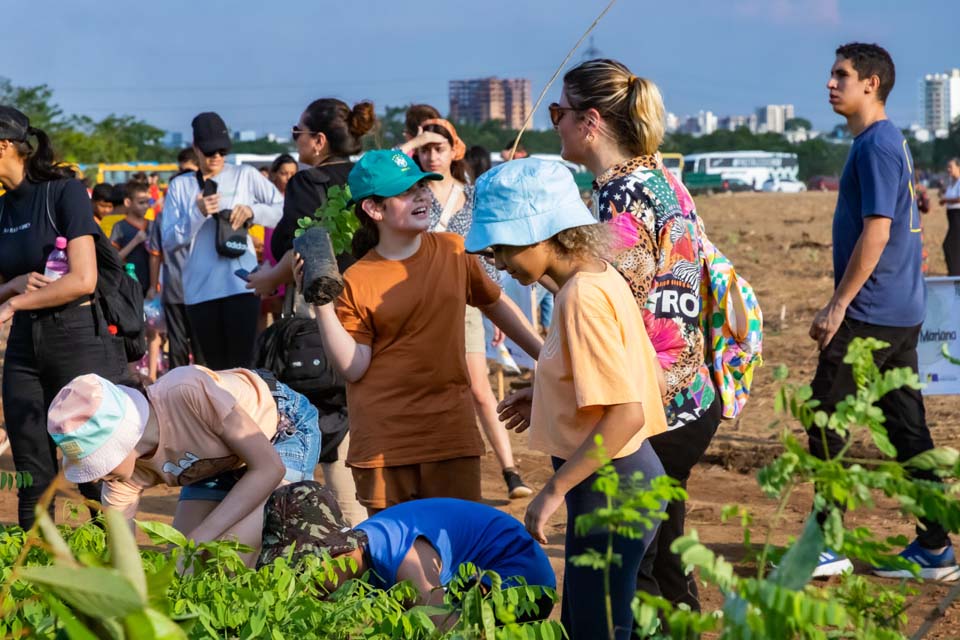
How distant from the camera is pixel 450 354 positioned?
4.23 m

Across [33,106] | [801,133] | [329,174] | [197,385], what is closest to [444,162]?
[329,174]

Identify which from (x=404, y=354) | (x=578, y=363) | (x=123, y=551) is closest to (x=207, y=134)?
(x=404, y=354)

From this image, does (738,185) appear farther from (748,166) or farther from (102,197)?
(102,197)

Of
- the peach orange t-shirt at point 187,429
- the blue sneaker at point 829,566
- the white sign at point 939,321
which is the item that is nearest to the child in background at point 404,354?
the peach orange t-shirt at point 187,429

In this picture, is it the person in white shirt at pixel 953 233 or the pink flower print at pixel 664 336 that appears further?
the person in white shirt at pixel 953 233

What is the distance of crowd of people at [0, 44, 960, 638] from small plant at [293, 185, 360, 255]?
0.16 ft

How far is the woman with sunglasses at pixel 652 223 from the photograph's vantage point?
3529mm

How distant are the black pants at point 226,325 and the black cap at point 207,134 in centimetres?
85

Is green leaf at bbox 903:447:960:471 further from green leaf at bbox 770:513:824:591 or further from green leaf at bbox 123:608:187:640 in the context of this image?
green leaf at bbox 123:608:187:640

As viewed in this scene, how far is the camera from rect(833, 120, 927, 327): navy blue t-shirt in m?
4.89

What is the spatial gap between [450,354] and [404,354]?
0.16m

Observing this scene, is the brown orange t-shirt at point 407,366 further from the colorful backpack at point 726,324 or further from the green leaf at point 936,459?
the green leaf at point 936,459

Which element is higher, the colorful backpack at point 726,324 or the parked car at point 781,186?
the parked car at point 781,186

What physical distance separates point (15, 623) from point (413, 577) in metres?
1.10
